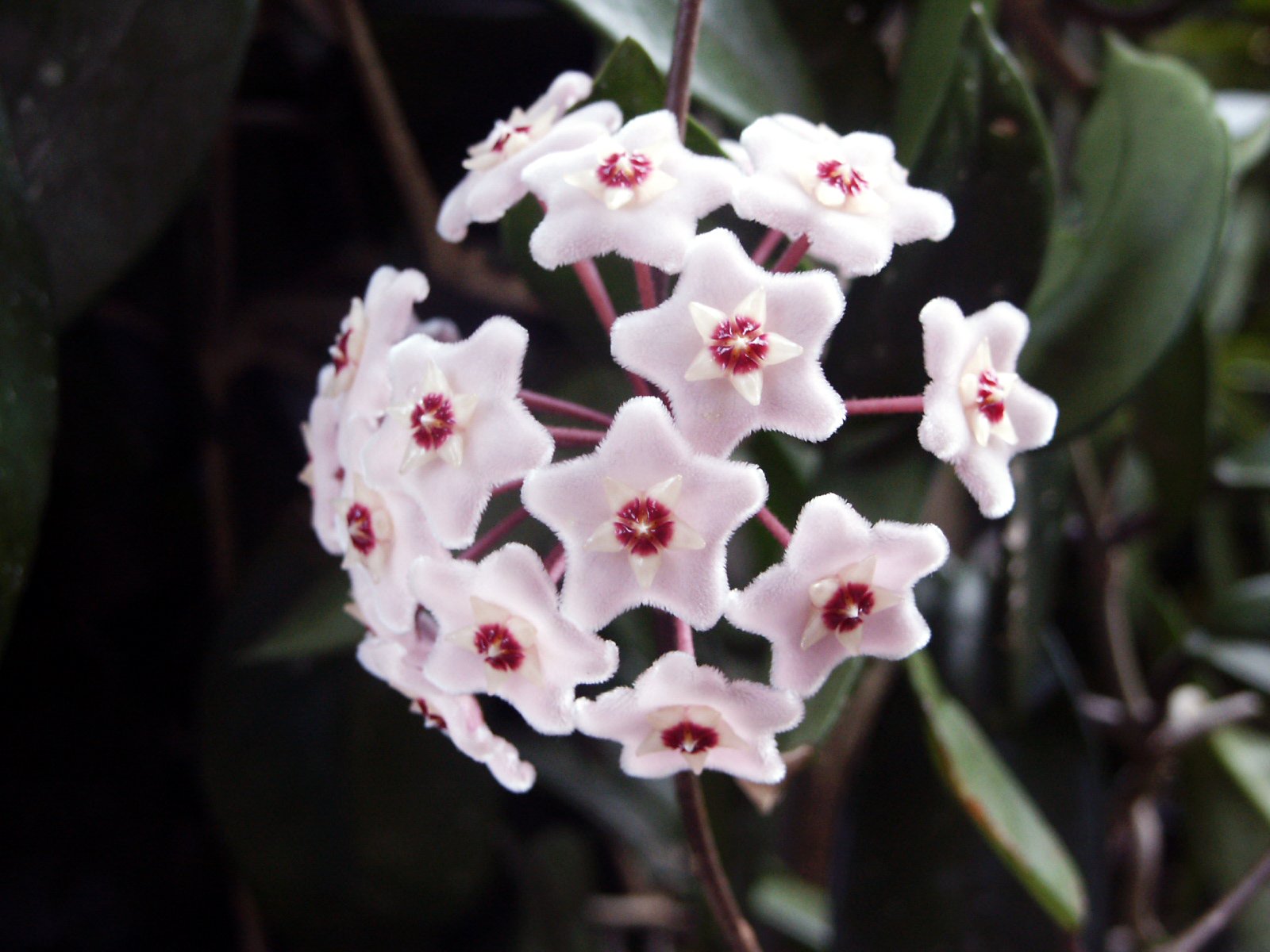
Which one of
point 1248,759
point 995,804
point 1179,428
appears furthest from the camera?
point 1248,759

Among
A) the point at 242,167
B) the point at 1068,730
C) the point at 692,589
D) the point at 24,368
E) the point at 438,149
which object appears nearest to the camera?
the point at 692,589

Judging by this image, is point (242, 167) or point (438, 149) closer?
point (438, 149)

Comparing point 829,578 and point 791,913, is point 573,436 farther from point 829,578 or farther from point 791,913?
point 791,913

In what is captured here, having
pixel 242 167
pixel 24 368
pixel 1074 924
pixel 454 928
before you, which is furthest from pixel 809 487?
pixel 242 167

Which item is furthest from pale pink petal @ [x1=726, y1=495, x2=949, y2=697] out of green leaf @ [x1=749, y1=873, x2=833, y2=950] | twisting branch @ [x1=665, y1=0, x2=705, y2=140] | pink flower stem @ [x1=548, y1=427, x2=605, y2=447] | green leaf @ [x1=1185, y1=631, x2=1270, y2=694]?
green leaf @ [x1=1185, y1=631, x2=1270, y2=694]

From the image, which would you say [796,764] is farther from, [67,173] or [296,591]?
[67,173]

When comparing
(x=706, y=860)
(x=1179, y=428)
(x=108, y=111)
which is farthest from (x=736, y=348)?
(x=1179, y=428)
